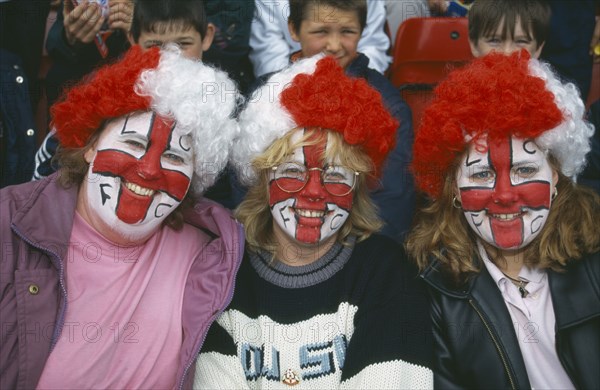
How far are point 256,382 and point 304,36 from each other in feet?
6.59

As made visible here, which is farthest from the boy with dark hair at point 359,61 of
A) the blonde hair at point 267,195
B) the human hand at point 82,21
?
the human hand at point 82,21

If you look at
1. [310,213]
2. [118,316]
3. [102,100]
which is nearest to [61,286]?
[118,316]

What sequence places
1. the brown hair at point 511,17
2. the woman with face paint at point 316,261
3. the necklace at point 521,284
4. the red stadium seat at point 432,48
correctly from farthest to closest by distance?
the red stadium seat at point 432,48
the brown hair at point 511,17
the necklace at point 521,284
the woman with face paint at point 316,261

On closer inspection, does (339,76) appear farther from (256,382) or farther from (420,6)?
(420,6)

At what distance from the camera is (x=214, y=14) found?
4.63 m

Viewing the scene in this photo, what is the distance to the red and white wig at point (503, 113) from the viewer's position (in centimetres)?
307

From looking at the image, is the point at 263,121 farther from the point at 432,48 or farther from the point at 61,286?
the point at 432,48

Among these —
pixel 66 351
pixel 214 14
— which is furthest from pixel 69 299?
pixel 214 14

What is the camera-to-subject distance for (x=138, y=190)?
311cm

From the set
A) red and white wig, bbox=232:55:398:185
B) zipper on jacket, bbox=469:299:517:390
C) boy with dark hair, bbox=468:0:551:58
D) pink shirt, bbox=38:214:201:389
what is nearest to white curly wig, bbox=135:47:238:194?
red and white wig, bbox=232:55:398:185

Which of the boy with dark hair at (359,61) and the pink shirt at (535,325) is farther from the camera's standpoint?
the boy with dark hair at (359,61)

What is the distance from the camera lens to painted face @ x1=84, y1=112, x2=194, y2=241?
309 cm

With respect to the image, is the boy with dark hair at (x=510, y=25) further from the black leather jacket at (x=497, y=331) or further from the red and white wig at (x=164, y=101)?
the red and white wig at (x=164, y=101)

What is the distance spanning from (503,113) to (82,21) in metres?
2.34
